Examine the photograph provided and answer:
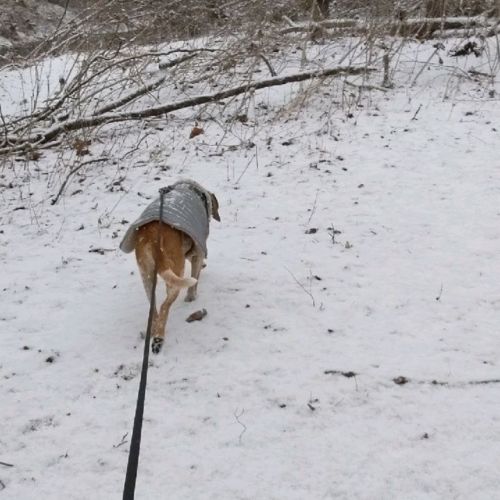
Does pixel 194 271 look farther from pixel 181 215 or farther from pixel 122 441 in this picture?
pixel 122 441

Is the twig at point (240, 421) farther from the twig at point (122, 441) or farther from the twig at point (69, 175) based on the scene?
the twig at point (69, 175)

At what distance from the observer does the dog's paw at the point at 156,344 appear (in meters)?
3.49

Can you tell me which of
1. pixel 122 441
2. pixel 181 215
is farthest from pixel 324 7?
pixel 122 441

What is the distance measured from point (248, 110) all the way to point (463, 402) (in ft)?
19.1

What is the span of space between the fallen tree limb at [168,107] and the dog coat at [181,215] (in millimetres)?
3528

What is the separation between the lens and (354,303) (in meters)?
3.91

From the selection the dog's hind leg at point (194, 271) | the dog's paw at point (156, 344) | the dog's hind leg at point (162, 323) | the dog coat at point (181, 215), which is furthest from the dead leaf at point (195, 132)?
the dog's paw at point (156, 344)

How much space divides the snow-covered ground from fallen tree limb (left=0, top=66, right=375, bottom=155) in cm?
54

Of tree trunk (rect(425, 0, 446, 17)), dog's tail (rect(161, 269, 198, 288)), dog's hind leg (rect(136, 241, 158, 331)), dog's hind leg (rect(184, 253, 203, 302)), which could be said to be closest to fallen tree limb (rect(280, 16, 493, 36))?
tree trunk (rect(425, 0, 446, 17))

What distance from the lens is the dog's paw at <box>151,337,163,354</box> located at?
11.5 feet

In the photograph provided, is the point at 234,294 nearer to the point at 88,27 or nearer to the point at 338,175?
the point at 338,175

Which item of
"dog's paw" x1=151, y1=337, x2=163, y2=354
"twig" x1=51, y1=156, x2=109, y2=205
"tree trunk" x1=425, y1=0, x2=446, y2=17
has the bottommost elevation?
"dog's paw" x1=151, y1=337, x2=163, y2=354

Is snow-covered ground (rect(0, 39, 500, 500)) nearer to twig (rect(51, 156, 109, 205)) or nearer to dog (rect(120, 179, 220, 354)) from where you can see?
twig (rect(51, 156, 109, 205))

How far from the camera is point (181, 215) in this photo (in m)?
3.49
